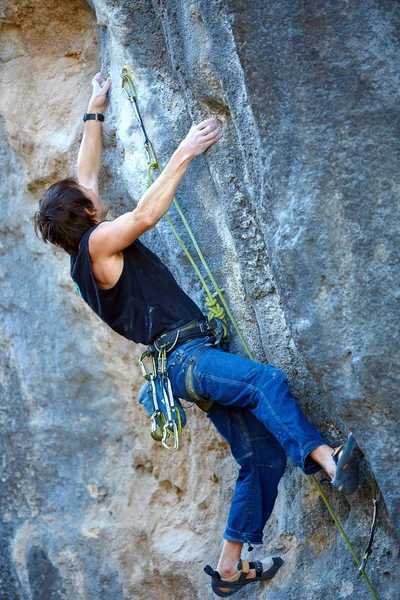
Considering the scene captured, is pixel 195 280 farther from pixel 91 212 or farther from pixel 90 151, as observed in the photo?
pixel 90 151

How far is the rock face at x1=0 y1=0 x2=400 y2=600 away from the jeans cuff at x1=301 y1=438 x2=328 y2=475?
7.9 inches

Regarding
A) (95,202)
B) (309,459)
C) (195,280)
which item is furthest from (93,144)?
(309,459)

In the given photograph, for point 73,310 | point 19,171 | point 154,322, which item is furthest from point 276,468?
point 19,171

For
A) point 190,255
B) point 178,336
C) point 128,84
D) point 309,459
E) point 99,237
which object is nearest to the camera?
point 309,459

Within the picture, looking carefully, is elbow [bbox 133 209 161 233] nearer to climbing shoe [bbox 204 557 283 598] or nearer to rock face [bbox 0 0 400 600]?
rock face [bbox 0 0 400 600]

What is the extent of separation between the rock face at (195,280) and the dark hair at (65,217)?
0.57m

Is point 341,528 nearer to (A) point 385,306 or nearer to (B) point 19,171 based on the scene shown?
(A) point 385,306

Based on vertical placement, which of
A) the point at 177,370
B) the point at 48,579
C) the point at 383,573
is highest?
the point at 177,370

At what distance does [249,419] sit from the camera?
3.98m

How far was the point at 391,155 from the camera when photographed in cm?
323

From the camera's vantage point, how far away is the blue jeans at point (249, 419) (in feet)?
11.8

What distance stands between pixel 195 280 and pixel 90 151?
0.90 metres

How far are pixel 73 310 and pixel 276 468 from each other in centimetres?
177

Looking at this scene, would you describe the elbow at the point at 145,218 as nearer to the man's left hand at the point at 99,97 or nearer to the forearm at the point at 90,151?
the forearm at the point at 90,151
